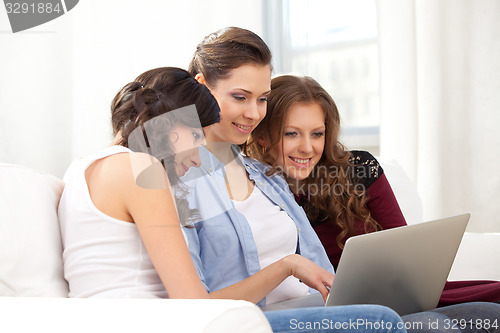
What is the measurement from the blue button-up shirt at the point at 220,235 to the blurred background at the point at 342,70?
50.1 inches

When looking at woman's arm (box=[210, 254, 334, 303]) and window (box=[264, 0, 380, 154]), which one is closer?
woman's arm (box=[210, 254, 334, 303])

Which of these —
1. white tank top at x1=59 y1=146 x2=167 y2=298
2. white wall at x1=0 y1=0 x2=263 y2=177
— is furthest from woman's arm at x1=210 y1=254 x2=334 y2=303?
white wall at x1=0 y1=0 x2=263 y2=177

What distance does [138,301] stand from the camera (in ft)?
2.34

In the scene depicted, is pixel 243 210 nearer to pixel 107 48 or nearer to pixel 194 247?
pixel 194 247

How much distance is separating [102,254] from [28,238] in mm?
135

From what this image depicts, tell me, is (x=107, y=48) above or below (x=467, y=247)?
above

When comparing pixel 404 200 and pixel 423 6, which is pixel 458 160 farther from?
pixel 404 200

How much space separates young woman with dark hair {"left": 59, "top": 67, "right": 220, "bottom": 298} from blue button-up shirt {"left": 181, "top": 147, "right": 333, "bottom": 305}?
0.25 metres

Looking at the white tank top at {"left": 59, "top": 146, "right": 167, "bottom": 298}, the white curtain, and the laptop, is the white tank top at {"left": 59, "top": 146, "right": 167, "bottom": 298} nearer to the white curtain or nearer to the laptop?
the laptop

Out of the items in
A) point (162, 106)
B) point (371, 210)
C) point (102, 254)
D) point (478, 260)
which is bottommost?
point (478, 260)

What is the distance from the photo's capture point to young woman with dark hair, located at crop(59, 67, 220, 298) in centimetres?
90

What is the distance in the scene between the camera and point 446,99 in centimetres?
249

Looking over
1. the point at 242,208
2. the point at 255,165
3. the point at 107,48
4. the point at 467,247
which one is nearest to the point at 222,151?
the point at 255,165

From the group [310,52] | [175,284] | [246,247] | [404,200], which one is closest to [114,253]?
[175,284]
